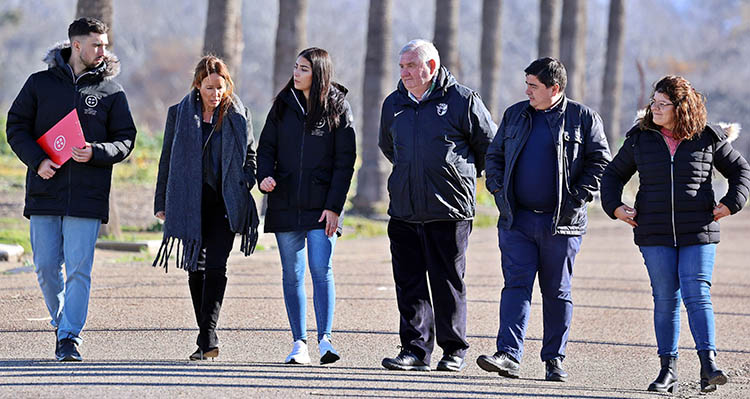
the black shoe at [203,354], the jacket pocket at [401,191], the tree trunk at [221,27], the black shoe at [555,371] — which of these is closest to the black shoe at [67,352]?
the black shoe at [203,354]

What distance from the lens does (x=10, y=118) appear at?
7.66 metres

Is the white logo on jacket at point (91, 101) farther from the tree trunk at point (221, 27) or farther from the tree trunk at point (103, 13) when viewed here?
the tree trunk at point (221, 27)

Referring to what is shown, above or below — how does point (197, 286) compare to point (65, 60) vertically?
below

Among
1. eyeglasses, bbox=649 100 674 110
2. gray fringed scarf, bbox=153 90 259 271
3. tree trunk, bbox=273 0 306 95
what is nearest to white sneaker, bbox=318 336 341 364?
gray fringed scarf, bbox=153 90 259 271

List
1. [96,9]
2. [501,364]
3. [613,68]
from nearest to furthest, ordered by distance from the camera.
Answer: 1. [501,364]
2. [96,9]
3. [613,68]

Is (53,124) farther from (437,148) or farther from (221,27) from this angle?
(221,27)

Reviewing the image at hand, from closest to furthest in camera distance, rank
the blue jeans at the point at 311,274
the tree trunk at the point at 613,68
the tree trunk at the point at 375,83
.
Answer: the blue jeans at the point at 311,274, the tree trunk at the point at 375,83, the tree trunk at the point at 613,68

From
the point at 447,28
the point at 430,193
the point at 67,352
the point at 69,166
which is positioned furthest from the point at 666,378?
the point at 447,28

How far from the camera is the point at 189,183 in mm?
7648

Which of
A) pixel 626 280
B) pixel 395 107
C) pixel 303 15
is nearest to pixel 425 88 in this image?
pixel 395 107

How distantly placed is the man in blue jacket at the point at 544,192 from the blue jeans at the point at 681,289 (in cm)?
52

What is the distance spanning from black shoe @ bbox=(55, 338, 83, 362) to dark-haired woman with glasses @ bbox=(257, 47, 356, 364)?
1258 mm

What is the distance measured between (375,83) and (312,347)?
48.6ft

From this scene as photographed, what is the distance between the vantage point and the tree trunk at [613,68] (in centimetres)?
3384
